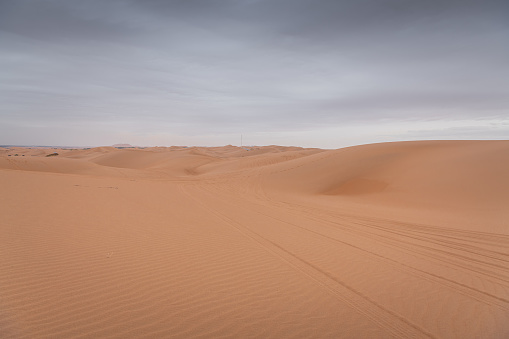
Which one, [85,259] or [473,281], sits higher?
[85,259]

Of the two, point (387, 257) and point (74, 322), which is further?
point (387, 257)

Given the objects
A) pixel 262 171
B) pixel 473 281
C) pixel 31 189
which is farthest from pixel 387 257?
pixel 262 171

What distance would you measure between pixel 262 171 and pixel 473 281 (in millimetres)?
17757

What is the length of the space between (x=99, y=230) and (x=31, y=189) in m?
6.10

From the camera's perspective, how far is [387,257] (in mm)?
5445

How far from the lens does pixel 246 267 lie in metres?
4.73

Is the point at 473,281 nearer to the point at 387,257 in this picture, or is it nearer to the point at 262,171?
the point at 387,257

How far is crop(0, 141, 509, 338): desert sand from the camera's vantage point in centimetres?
317

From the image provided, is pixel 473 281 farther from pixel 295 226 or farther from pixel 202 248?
pixel 202 248

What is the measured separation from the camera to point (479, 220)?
27.5 feet

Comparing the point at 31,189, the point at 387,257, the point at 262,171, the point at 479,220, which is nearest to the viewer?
the point at 387,257

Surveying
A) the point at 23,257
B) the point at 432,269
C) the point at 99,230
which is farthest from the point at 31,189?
the point at 432,269

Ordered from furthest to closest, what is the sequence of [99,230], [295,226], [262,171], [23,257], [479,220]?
[262,171], [479,220], [295,226], [99,230], [23,257]

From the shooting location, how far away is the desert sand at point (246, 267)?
3.17 meters
